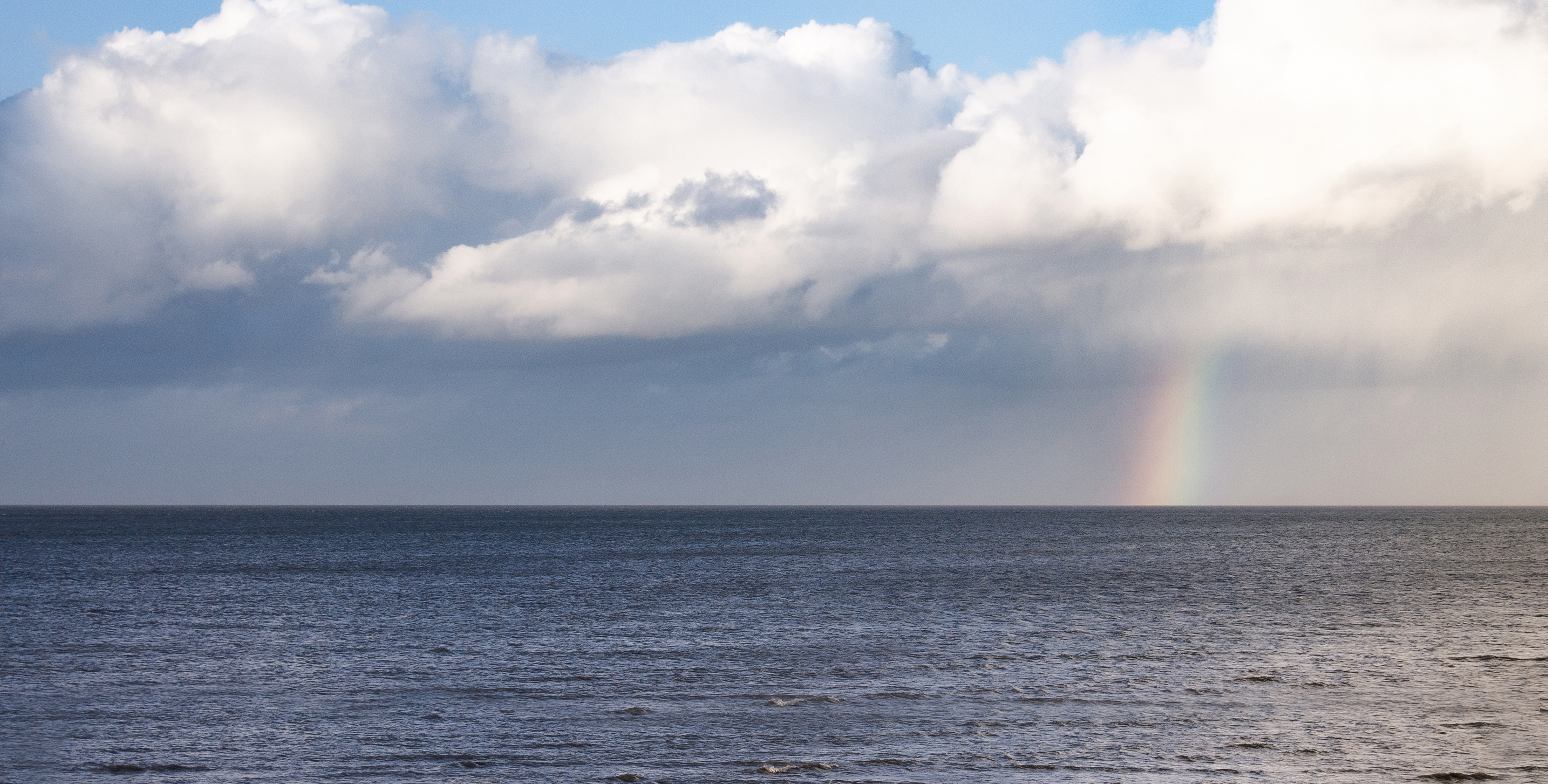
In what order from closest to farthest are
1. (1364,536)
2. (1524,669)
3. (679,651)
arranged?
(1524,669) → (679,651) → (1364,536)

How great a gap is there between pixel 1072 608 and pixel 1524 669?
24266mm

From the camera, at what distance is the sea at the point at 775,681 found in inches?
1103

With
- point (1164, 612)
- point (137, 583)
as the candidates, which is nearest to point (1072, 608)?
point (1164, 612)

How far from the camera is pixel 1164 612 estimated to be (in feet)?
Answer: 201

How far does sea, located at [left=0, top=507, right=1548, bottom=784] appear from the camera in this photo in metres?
28.0

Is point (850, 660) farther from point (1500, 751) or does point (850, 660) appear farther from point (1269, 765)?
point (1500, 751)

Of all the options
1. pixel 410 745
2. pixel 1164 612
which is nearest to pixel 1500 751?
pixel 410 745

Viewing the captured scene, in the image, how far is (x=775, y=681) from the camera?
127ft

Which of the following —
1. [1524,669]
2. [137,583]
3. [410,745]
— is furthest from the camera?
[137,583]

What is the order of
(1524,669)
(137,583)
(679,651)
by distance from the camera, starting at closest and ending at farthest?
(1524,669), (679,651), (137,583)

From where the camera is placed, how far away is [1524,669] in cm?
4103

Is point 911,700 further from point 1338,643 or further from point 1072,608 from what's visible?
point 1072,608

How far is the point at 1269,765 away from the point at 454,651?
3168 centimetres

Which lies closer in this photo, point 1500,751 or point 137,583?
point 1500,751
